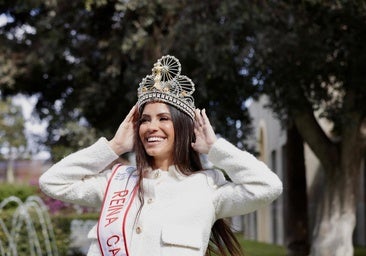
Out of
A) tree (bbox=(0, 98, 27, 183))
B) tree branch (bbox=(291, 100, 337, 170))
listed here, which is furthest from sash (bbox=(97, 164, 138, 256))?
tree (bbox=(0, 98, 27, 183))

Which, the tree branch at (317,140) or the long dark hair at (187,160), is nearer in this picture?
the long dark hair at (187,160)

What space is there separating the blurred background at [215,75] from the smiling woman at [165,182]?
21.4 feet

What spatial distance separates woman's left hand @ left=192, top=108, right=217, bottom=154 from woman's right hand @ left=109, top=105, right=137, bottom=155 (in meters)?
0.27

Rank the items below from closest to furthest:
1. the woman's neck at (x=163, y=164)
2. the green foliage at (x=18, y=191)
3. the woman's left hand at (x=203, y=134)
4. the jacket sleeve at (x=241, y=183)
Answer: the jacket sleeve at (x=241, y=183) → the woman's left hand at (x=203, y=134) → the woman's neck at (x=163, y=164) → the green foliage at (x=18, y=191)

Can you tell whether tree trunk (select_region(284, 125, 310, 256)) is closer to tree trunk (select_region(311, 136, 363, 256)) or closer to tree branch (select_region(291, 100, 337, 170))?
tree branch (select_region(291, 100, 337, 170))

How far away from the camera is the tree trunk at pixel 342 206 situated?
1112 cm

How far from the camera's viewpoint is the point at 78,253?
1260 cm

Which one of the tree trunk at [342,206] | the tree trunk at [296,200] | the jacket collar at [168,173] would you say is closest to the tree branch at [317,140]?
the tree trunk at [342,206]

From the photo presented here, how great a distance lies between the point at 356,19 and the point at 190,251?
7.27 m

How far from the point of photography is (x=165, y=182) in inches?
118

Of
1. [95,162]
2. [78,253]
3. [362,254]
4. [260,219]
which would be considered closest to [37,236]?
[78,253]

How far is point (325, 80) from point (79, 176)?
311 inches

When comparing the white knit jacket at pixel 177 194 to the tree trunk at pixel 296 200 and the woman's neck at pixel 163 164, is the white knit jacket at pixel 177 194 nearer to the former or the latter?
the woman's neck at pixel 163 164

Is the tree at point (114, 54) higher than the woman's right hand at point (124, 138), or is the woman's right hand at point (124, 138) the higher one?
the tree at point (114, 54)
